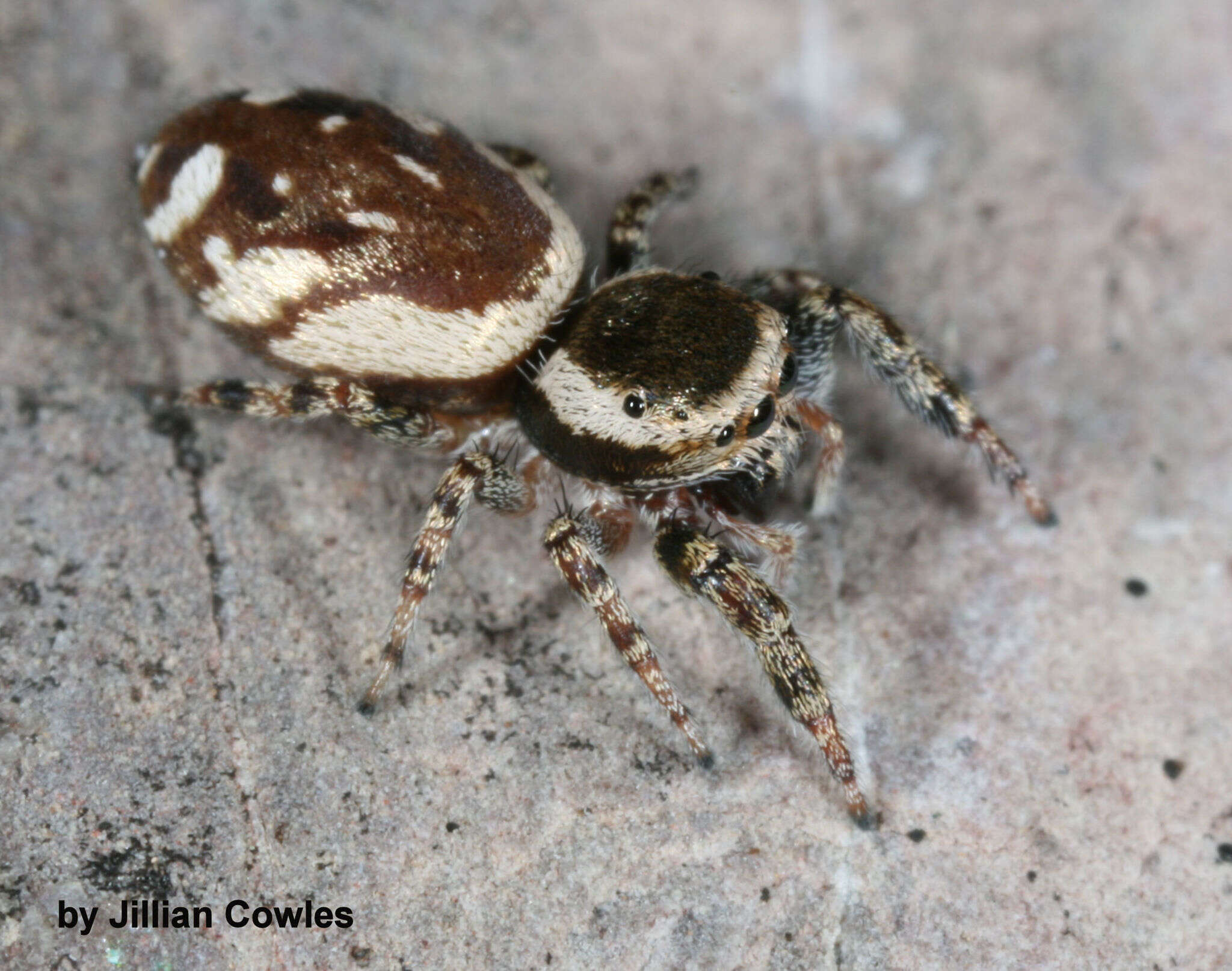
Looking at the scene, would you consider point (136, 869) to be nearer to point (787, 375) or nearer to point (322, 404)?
point (322, 404)

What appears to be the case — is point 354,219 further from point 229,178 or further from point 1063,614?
point 1063,614

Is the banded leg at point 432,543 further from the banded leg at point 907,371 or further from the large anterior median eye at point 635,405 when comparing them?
the banded leg at point 907,371

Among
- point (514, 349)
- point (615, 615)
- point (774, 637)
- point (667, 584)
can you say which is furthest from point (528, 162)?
point (774, 637)

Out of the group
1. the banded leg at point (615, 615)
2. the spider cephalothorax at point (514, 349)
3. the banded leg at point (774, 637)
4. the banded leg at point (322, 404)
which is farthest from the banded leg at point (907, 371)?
the banded leg at point (322, 404)

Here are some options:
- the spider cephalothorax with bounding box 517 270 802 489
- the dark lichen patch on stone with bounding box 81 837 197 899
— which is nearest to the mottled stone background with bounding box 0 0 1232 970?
the dark lichen patch on stone with bounding box 81 837 197 899

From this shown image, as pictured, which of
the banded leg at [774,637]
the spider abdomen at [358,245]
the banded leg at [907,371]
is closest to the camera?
the banded leg at [774,637]

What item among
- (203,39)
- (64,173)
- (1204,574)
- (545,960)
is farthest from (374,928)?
(203,39)
